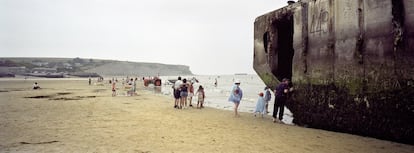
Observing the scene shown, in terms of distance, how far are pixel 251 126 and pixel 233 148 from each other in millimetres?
3159

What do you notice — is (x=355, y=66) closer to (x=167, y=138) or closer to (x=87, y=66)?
(x=167, y=138)

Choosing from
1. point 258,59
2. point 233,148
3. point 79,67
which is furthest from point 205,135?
point 79,67

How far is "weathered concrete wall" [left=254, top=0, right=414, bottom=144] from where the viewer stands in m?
5.09

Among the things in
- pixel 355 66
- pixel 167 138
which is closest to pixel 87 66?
pixel 167 138

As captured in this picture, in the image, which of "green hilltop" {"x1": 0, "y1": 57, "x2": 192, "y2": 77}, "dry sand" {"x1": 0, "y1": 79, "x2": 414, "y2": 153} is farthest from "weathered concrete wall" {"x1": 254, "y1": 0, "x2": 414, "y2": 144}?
"green hilltop" {"x1": 0, "y1": 57, "x2": 192, "y2": 77}

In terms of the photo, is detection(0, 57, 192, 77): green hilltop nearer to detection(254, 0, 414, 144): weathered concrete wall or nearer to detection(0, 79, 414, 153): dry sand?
detection(0, 79, 414, 153): dry sand

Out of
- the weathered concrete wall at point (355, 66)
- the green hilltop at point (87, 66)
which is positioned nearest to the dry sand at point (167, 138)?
the weathered concrete wall at point (355, 66)

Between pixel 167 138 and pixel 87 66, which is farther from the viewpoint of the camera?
pixel 87 66

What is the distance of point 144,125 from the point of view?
7.85 m

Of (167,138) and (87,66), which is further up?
(87,66)

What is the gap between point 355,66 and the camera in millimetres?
6078

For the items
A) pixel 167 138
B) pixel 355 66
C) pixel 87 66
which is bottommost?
pixel 167 138

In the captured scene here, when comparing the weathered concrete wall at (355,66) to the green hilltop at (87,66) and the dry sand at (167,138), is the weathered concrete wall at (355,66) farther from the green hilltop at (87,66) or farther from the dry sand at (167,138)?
the green hilltop at (87,66)

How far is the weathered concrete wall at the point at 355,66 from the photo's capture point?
5086 millimetres
